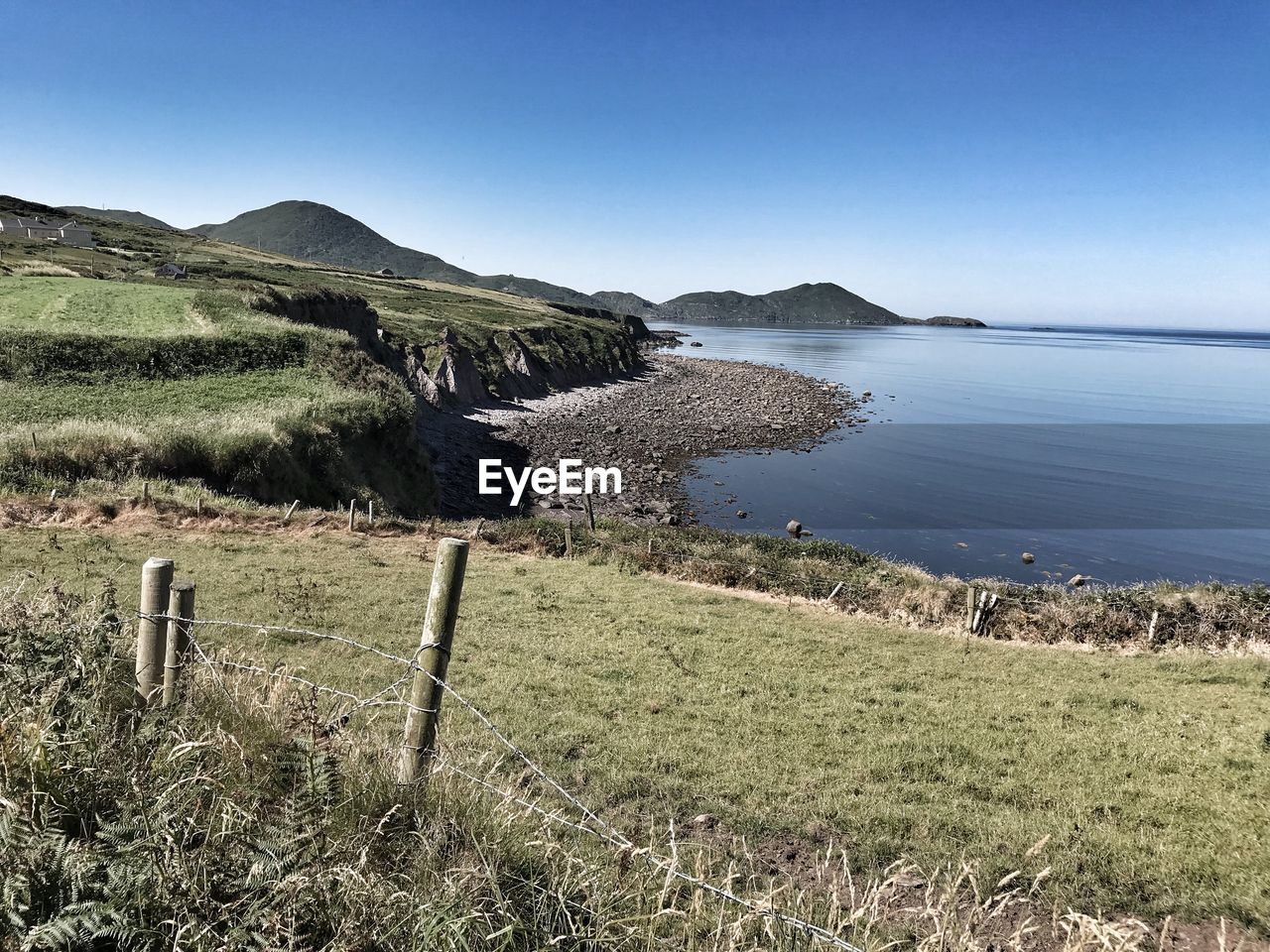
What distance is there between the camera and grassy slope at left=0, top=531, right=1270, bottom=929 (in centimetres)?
821

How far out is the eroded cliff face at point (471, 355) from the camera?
56844mm

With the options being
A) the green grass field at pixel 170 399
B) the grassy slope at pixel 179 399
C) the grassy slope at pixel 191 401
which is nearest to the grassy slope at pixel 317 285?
the grassy slope at pixel 179 399

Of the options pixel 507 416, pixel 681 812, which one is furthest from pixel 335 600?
pixel 507 416

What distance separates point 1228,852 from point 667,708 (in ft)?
24.5

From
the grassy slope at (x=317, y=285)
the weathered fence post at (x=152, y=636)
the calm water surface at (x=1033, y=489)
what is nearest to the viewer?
the weathered fence post at (x=152, y=636)

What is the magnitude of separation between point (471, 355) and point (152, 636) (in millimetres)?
78745

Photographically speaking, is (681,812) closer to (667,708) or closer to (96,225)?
(667,708)

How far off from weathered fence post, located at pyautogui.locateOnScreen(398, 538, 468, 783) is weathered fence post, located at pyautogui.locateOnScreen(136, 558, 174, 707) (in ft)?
6.00

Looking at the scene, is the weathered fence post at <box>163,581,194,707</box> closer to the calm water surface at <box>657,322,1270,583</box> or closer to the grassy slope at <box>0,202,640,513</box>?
the grassy slope at <box>0,202,640,513</box>

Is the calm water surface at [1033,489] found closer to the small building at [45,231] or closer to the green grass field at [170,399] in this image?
the green grass field at [170,399]

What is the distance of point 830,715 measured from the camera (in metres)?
12.1

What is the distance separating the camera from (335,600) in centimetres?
1616

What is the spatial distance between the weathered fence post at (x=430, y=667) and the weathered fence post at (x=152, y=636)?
1828mm

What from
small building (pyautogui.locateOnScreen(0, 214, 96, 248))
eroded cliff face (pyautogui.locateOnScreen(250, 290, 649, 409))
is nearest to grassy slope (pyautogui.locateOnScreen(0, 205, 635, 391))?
eroded cliff face (pyautogui.locateOnScreen(250, 290, 649, 409))
